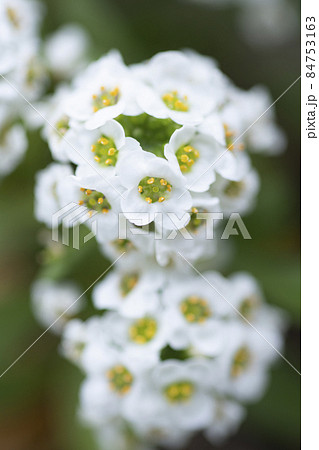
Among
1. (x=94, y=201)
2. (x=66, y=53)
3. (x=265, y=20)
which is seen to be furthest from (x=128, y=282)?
(x=265, y=20)

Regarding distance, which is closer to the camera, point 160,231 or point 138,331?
point 160,231

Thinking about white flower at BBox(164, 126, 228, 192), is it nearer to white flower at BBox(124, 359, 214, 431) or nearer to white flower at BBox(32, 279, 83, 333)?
white flower at BBox(124, 359, 214, 431)

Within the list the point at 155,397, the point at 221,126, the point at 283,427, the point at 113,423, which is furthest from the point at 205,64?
the point at 283,427

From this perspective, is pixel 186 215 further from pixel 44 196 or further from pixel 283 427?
pixel 283 427

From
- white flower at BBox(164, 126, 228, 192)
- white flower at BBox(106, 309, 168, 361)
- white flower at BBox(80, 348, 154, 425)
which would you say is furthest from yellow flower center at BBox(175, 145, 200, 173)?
white flower at BBox(80, 348, 154, 425)

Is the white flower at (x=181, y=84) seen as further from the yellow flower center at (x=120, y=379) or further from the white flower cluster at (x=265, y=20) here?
the white flower cluster at (x=265, y=20)

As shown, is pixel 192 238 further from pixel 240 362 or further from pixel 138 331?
pixel 240 362
